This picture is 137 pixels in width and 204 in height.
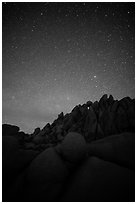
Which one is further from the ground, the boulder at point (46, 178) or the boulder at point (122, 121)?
the boulder at point (122, 121)

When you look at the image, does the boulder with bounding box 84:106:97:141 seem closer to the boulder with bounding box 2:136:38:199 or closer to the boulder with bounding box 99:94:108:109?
the boulder with bounding box 99:94:108:109

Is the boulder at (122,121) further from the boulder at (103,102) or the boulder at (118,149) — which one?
the boulder at (103,102)

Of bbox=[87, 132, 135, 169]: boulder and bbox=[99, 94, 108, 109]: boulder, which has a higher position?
bbox=[99, 94, 108, 109]: boulder

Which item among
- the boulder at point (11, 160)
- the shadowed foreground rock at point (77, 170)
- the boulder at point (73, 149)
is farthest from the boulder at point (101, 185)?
the boulder at point (11, 160)

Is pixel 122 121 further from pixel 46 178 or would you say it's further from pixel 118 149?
pixel 46 178

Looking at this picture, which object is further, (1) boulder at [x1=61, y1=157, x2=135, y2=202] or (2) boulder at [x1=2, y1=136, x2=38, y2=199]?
(2) boulder at [x1=2, y1=136, x2=38, y2=199]

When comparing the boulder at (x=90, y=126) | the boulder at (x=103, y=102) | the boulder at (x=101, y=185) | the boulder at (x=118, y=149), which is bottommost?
the boulder at (x=101, y=185)

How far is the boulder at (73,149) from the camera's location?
7101 millimetres

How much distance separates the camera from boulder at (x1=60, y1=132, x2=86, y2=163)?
7.10 metres

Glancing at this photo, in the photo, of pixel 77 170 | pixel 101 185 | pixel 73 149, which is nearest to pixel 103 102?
pixel 73 149

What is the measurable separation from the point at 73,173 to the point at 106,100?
837 cm

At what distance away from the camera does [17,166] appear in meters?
7.76

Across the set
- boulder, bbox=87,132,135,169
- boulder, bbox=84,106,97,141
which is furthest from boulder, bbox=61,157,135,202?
boulder, bbox=84,106,97,141

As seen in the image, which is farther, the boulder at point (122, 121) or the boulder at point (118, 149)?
the boulder at point (122, 121)
